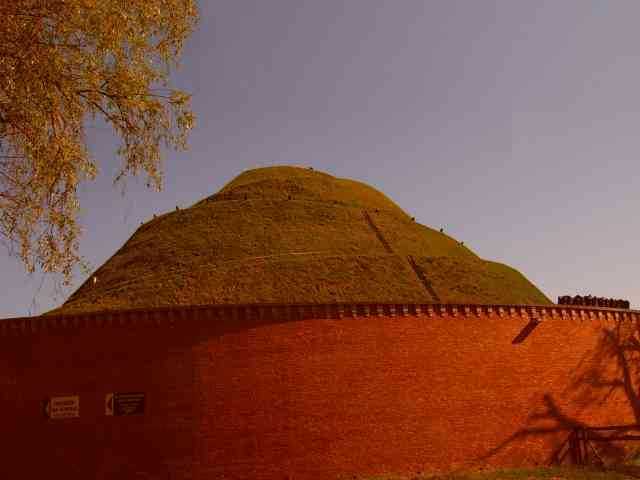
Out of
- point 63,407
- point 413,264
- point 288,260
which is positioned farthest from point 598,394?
point 63,407

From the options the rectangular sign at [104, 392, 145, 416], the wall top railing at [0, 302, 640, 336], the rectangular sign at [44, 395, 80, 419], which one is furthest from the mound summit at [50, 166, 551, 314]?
the rectangular sign at [44, 395, 80, 419]

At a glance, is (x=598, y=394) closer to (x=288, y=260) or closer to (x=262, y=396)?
(x=262, y=396)

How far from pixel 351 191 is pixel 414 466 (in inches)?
1034

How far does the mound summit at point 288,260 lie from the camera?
71.4 ft

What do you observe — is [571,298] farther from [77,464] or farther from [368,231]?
[77,464]

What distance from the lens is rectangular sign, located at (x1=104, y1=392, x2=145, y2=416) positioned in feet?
47.2

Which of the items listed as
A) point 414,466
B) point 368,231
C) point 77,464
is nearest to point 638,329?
point 414,466

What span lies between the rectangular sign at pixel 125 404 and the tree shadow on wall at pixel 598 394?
8.75 meters

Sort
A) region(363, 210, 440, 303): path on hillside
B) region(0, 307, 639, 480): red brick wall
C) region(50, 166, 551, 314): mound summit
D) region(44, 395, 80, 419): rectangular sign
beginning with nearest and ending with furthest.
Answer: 1. region(0, 307, 639, 480): red brick wall
2. region(44, 395, 80, 419): rectangular sign
3. region(50, 166, 551, 314): mound summit
4. region(363, 210, 440, 303): path on hillside

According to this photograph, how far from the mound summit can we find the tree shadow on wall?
14.0 feet

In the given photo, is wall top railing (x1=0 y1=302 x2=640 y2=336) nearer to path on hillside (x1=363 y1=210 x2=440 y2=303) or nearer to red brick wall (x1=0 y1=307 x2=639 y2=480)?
red brick wall (x1=0 y1=307 x2=639 y2=480)

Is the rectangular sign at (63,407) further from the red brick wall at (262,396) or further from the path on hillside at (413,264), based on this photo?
the path on hillside at (413,264)

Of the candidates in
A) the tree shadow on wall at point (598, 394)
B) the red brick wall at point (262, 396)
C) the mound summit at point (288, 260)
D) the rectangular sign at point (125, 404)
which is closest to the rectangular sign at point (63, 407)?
the red brick wall at point (262, 396)

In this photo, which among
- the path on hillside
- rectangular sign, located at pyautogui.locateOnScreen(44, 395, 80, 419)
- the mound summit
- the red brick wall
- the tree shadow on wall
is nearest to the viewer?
the red brick wall
